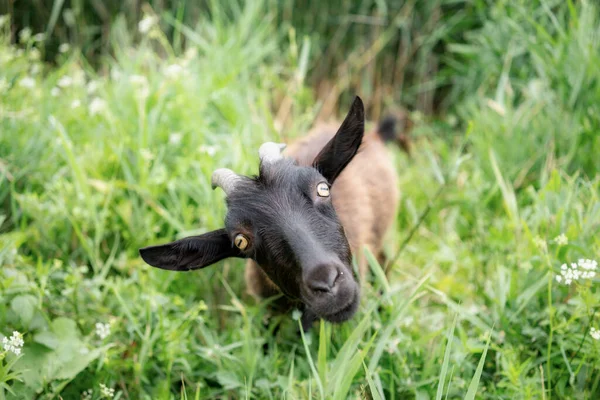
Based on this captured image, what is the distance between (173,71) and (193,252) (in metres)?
2.12

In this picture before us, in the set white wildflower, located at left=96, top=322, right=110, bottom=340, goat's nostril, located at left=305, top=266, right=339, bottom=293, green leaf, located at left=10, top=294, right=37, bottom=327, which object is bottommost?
white wildflower, located at left=96, top=322, right=110, bottom=340

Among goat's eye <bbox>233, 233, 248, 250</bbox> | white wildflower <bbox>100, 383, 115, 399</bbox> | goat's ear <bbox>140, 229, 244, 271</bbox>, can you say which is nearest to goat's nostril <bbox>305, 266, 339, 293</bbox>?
goat's eye <bbox>233, 233, 248, 250</bbox>

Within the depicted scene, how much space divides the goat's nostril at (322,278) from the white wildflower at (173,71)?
267 centimetres

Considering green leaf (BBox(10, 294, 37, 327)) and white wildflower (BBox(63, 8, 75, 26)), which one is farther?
white wildflower (BBox(63, 8, 75, 26))

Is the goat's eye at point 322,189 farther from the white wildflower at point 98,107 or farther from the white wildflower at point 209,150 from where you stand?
the white wildflower at point 98,107

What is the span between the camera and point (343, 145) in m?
2.86

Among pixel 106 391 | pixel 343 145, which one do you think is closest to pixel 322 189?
pixel 343 145

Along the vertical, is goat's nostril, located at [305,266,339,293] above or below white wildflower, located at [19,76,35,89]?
below

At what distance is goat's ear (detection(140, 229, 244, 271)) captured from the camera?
8.95 ft

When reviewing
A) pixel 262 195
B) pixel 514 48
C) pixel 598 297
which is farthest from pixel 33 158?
pixel 514 48

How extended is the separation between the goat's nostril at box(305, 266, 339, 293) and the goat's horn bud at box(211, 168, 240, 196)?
2.27ft

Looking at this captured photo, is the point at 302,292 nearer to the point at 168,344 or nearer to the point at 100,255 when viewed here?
the point at 168,344

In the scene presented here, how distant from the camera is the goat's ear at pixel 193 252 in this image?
2729mm

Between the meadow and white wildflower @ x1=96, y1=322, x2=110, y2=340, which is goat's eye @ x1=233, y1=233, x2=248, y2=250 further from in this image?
white wildflower @ x1=96, y1=322, x2=110, y2=340
